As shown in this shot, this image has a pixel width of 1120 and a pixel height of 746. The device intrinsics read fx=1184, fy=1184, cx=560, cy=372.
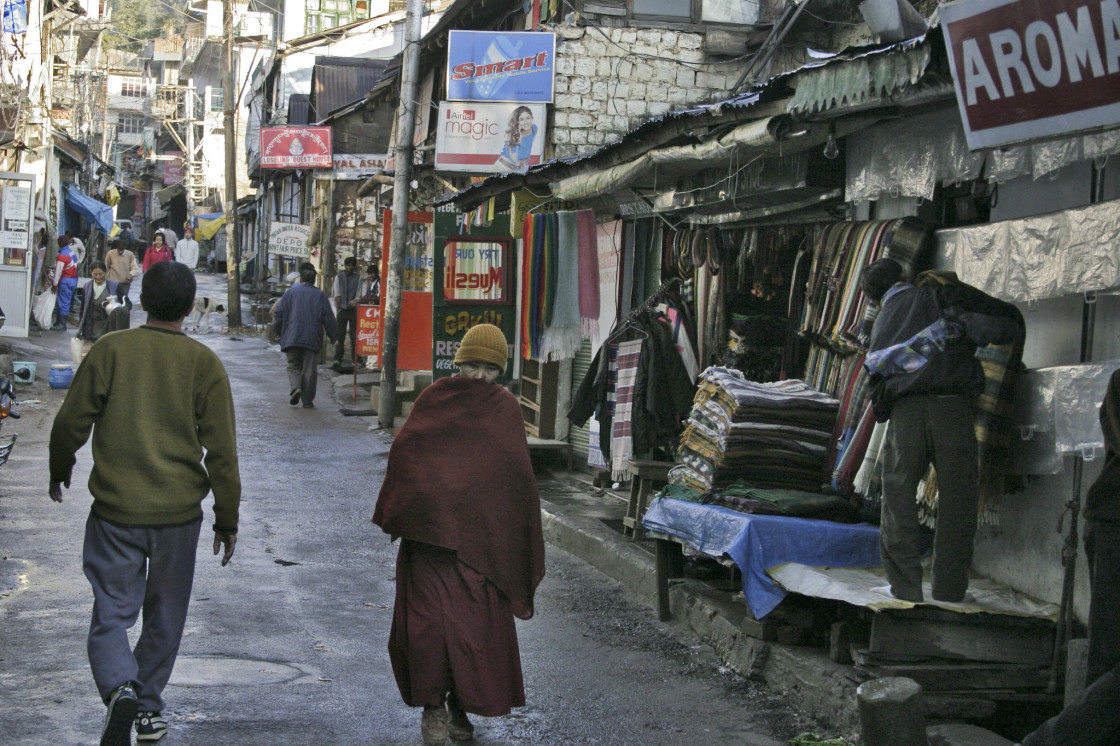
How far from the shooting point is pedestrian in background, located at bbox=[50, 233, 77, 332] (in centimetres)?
2295

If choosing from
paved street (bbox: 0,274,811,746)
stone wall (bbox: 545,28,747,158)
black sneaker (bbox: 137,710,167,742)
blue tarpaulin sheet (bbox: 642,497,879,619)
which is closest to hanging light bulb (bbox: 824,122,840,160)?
blue tarpaulin sheet (bbox: 642,497,879,619)

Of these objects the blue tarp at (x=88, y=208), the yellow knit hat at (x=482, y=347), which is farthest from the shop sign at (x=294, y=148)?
the yellow knit hat at (x=482, y=347)

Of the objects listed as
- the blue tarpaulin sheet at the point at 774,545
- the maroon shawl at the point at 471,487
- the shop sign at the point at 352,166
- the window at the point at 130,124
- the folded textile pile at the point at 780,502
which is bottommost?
the blue tarpaulin sheet at the point at 774,545

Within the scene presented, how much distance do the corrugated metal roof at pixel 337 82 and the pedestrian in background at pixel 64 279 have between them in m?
10.9

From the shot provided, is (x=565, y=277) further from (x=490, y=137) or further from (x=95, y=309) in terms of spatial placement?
(x=95, y=309)

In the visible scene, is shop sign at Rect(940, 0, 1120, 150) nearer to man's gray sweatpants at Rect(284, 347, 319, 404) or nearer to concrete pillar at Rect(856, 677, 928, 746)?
concrete pillar at Rect(856, 677, 928, 746)

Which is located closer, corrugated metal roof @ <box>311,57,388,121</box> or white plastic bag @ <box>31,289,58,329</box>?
white plastic bag @ <box>31,289,58,329</box>

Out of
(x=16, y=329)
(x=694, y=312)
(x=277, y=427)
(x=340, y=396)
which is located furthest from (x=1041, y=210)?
(x=16, y=329)

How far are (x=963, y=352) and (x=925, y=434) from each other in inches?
15.9

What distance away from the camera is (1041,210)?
5.86 meters

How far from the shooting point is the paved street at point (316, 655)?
5.11 meters

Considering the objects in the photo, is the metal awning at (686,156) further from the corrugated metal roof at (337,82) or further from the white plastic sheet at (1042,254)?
the corrugated metal roof at (337,82)

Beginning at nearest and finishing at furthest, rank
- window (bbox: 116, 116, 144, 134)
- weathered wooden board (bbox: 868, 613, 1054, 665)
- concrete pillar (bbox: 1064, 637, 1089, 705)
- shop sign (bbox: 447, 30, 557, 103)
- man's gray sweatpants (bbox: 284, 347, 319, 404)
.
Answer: concrete pillar (bbox: 1064, 637, 1089, 705)
weathered wooden board (bbox: 868, 613, 1054, 665)
shop sign (bbox: 447, 30, 557, 103)
man's gray sweatpants (bbox: 284, 347, 319, 404)
window (bbox: 116, 116, 144, 134)

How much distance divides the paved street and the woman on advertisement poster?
6833mm
